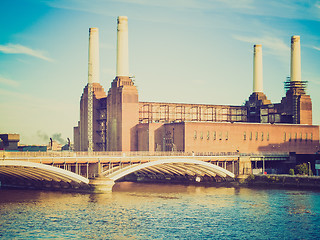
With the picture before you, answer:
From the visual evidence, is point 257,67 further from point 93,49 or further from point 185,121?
point 93,49

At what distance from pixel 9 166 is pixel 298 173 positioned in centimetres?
5296

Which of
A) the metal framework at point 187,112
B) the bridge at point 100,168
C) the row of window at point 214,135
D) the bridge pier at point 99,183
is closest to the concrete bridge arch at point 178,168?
the bridge at point 100,168

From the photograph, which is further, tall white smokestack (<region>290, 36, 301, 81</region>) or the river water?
tall white smokestack (<region>290, 36, 301, 81</region>)

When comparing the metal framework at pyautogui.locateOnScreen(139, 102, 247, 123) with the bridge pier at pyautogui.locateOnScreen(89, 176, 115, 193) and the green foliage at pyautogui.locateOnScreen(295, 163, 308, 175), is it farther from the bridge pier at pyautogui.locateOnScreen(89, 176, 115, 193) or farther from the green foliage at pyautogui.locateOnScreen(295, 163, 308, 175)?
the bridge pier at pyautogui.locateOnScreen(89, 176, 115, 193)

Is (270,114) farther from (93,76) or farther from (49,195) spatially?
(49,195)

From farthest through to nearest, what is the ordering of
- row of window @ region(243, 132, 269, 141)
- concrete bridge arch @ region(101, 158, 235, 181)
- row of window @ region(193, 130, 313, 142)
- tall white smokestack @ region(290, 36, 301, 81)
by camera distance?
tall white smokestack @ region(290, 36, 301, 81)
row of window @ region(243, 132, 269, 141)
row of window @ region(193, 130, 313, 142)
concrete bridge arch @ region(101, 158, 235, 181)

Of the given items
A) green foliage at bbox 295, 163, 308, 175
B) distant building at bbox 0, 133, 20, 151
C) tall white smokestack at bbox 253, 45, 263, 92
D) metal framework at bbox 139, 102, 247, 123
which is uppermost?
tall white smokestack at bbox 253, 45, 263, 92

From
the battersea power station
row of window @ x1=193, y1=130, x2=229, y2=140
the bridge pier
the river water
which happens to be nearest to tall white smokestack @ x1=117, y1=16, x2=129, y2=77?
the battersea power station

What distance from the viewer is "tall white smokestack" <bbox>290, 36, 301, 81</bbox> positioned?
445 feet

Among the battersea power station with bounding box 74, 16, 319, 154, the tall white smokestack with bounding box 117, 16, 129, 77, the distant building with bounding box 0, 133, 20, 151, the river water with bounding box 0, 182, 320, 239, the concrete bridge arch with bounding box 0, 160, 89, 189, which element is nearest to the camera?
the river water with bounding box 0, 182, 320, 239

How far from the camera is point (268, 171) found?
10944 centimetres

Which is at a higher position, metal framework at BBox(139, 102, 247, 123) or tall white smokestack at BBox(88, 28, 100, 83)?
tall white smokestack at BBox(88, 28, 100, 83)

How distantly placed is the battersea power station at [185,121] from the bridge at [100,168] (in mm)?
9764

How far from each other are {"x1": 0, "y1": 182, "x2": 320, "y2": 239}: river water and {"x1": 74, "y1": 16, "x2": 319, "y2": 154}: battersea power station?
30294mm
